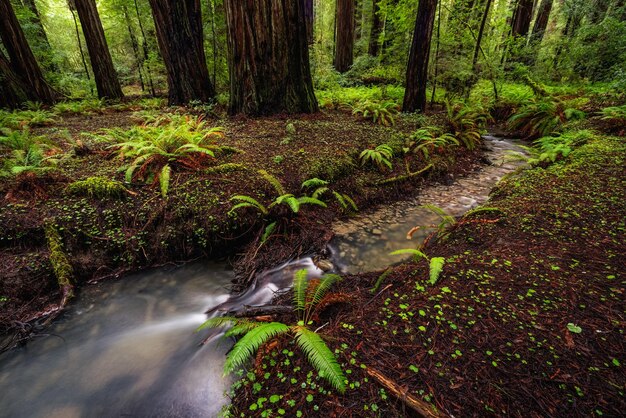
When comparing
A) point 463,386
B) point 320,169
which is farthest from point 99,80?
point 463,386

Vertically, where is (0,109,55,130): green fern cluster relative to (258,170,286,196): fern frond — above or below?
above

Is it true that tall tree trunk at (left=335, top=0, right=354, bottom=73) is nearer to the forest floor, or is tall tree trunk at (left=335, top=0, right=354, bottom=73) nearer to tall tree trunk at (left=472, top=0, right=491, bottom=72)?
tall tree trunk at (left=472, top=0, right=491, bottom=72)

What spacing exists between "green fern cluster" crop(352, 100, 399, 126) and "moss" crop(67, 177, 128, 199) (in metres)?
5.98

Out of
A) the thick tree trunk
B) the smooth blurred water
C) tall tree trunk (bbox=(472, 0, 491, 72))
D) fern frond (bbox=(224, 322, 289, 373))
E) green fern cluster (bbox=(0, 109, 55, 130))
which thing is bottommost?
the smooth blurred water

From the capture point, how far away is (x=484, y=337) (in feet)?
6.08

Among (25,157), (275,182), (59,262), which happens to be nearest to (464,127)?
(275,182)

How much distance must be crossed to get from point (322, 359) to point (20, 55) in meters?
12.5

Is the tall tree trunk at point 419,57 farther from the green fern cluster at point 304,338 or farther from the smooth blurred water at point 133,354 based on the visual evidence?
the green fern cluster at point 304,338

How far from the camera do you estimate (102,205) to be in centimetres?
362

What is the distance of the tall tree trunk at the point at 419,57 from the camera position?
6.85 metres

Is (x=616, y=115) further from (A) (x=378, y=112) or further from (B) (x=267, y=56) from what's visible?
(B) (x=267, y=56)

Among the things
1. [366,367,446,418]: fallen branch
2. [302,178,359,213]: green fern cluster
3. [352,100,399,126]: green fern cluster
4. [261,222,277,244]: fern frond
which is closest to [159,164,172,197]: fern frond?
[261,222,277,244]: fern frond

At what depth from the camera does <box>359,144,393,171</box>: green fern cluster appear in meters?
5.28

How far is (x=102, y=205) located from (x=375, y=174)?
172 inches
